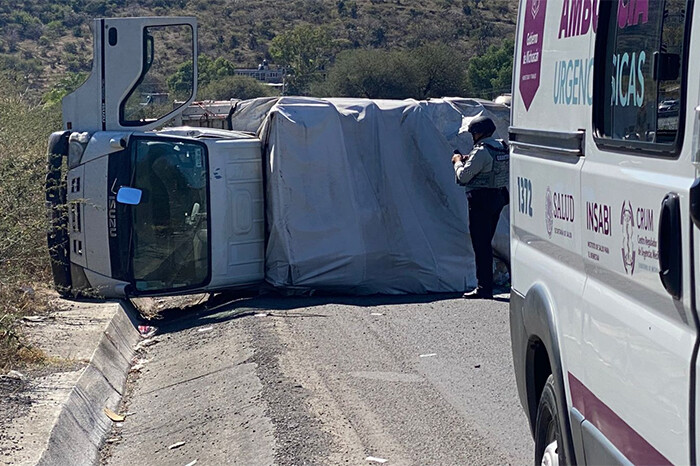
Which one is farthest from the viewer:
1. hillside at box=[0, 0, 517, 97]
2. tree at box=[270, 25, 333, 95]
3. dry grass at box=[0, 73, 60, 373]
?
hillside at box=[0, 0, 517, 97]

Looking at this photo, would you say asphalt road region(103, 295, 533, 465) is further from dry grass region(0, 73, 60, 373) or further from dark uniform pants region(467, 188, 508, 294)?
dry grass region(0, 73, 60, 373)

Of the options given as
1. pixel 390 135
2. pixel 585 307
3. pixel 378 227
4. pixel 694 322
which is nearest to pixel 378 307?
pixel 378 227

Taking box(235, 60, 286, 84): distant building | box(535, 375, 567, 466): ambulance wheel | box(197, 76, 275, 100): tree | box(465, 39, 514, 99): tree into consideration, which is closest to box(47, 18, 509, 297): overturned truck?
box(535, 375, 567, 466): ambulance wheel

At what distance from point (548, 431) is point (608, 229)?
135cm

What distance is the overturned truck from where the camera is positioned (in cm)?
1085

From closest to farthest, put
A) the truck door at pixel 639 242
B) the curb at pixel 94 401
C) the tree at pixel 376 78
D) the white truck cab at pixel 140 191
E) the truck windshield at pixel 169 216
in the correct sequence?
the truck door at pixel 639 242
the curb at pixel 94 401
the white truck cab at pixel 140 191
the truck windshield at pixel 169 216
the tree at pixel 376 78

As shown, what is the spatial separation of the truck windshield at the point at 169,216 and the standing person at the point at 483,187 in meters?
2.78

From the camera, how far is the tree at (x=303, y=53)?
3857 cm

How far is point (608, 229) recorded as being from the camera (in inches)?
131

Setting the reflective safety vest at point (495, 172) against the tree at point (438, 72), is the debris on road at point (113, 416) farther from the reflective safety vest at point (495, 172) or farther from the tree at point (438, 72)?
the tree at point (438, 72)

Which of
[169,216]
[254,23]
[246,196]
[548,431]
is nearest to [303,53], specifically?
[254,23]

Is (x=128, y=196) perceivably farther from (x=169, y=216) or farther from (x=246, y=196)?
(x=246, y=196)

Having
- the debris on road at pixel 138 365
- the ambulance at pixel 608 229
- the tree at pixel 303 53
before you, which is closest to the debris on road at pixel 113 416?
the debris on road at pixel 138 365

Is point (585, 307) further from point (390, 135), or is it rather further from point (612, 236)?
point (390, 135)
